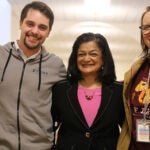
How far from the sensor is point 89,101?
204cm

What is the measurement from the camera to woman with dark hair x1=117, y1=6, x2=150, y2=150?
1.86 m

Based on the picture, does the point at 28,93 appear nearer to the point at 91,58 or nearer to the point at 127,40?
the point at 91,58

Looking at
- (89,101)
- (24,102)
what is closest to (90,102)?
(89,101)

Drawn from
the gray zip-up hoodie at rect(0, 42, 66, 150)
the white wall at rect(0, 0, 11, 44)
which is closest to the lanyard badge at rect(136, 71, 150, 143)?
the gray zip-up hoodie at rect(0, 42, 66, 150)

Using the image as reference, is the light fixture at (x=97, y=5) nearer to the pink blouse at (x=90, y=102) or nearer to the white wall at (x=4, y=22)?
the white wall at (x=4, y=22)

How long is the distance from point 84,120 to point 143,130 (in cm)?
36

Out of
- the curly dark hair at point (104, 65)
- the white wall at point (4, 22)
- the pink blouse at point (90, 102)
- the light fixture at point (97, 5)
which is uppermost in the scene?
the light fixture at point (97, 5)

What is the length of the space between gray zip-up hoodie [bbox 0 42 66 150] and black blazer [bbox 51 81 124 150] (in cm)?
8

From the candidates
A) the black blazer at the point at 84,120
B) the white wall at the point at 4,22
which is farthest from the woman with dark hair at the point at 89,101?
the white wall at the point at 4,22

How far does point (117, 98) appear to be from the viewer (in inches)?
80.4

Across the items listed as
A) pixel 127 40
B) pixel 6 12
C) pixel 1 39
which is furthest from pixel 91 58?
pixel 127 40

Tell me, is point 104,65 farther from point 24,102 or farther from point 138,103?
point 24,102

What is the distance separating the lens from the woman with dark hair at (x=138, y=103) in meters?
1.86

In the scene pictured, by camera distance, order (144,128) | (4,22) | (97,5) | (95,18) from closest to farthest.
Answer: (144,128) < (4,22) < (97,5) < (95,18)
